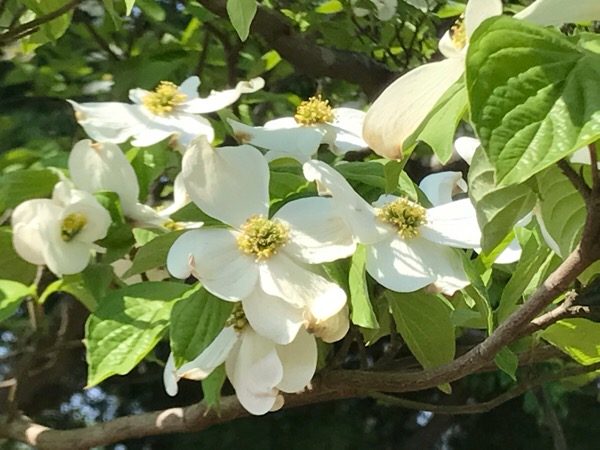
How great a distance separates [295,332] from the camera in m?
0.46

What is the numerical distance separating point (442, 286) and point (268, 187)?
0.12m

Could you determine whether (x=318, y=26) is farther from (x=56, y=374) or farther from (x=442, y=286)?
(x=442, y=286)

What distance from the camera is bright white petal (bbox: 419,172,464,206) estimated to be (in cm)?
59

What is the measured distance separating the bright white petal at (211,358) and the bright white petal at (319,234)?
0.06 metres

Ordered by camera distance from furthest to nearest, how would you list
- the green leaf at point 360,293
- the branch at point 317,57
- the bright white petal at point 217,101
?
1. the branch at point 317,57
2. the bright white petal at point 217,101
3. the green leaf at point 360,293

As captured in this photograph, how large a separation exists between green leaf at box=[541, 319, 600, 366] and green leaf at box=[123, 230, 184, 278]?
24 centimetres

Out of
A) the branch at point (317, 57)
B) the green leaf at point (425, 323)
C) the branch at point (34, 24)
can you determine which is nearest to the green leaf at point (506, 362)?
the green leaf at point (425, 323)

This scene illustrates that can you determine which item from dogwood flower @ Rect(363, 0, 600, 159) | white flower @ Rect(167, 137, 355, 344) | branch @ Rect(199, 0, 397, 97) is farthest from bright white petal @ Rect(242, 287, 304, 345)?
branch @ Rect(199, 0, 397, 97)

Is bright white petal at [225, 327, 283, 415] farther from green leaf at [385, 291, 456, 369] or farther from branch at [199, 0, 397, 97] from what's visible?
branch at [199, 0, 397, 97]

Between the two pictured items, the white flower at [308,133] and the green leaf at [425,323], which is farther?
the white flower at [308,133]

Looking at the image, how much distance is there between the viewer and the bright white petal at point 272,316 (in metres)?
0.46

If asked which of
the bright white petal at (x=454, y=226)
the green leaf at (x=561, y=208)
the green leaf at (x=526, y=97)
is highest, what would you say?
the green leaf at (x=526, y=97)

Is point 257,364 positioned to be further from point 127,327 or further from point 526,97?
point 526,97

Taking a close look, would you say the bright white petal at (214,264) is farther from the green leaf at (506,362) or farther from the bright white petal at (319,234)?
the green leaf at (506,362)
